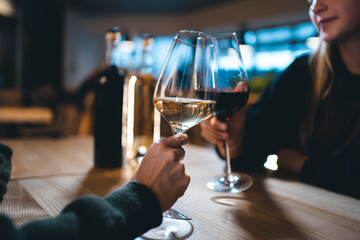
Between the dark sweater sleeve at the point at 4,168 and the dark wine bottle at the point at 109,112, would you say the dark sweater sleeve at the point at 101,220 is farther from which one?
the dark wine bottle at the point at 109,112

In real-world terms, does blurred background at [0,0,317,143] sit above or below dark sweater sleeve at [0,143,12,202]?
above

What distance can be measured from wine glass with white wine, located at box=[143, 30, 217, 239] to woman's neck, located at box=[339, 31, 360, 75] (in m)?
0.75

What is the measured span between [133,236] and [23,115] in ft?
12.0

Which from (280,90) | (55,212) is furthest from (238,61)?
(280,90)

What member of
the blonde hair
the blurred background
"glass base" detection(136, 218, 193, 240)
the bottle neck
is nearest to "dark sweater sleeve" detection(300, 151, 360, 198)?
the blonde hair

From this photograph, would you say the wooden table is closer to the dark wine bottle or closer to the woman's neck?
the dark wine bottle

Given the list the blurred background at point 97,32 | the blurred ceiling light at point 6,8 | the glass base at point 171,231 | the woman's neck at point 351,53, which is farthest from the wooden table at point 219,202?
the blurred ceiling light at point 6,8

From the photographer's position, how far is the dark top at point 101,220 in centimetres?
30

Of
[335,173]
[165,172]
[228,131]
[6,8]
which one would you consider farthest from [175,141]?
[6,8]

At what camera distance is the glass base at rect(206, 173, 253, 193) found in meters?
0.65

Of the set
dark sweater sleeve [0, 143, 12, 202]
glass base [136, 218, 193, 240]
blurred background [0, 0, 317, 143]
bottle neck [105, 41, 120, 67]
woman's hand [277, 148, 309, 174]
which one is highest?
blurred background [0, 0, 317, 143]

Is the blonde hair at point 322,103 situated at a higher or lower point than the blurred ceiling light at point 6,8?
lower

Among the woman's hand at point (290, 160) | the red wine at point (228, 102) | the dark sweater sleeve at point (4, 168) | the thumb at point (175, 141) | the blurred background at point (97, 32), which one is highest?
the blurred background at point (97, 32)

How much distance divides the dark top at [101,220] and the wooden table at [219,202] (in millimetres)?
88
